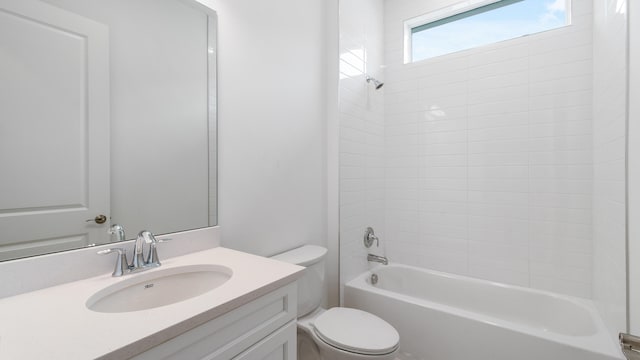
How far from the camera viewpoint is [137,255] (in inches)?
39.7

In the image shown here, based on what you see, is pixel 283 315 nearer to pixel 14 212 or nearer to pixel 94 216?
pixel 94 216

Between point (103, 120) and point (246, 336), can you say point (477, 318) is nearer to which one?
point (246, 336)

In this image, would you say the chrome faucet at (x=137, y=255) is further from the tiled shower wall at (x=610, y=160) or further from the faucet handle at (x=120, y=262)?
the tiled shower wall at (x=610, y=160)

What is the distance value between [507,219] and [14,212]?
8.79 feet

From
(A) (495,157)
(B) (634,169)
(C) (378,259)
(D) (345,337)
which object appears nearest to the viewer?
(B) (634,169)

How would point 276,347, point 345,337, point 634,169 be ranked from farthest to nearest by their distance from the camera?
1. point 345,337
2. point 634,169
3. point 276,347

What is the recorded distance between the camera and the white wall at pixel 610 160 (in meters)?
1.27

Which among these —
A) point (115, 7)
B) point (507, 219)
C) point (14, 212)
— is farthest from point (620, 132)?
point (14, 212)

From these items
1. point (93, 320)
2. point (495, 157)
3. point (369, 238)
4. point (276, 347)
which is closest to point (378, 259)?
point (369, 238)

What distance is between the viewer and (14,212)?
83 cm

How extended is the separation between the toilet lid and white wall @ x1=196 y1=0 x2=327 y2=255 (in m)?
0.48

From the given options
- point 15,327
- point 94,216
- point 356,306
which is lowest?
point 356,306

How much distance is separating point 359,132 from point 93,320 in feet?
6.37

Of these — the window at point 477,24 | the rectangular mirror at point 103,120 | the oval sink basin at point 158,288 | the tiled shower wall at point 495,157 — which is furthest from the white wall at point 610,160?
the rectangular mirror at point 103,120
